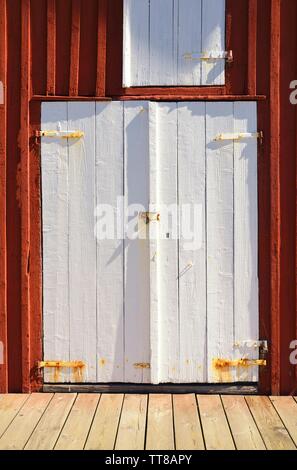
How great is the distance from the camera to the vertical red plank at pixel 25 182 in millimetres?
4238

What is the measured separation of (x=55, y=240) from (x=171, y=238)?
0.84 m

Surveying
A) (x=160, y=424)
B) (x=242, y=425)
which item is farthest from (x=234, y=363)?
(x=160, y=424)

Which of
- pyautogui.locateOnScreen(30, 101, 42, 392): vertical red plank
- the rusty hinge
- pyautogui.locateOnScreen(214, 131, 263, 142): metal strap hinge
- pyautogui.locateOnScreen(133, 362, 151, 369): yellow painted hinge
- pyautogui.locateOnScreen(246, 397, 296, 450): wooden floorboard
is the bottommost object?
pyautogui.locateOnScreen(246, 397, 296, 450): wooden floorboard

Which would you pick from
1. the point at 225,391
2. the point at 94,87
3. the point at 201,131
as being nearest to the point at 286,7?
the point at 201,131

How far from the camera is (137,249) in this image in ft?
13.9

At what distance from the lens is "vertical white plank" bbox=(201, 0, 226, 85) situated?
4207 mm

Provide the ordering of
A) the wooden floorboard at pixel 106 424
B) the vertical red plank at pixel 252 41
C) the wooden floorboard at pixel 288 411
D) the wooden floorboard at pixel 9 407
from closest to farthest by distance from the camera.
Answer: the wooden floorboard at pixel 106 424 → the wooden floorboard at pixel 288 411 → the wooden floorboard at pixel 9 407 → the vertical red plank at pixel 252 41

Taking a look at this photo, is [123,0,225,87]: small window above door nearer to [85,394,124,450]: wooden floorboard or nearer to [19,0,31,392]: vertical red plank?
[19,0,31,392]: vertical red plank

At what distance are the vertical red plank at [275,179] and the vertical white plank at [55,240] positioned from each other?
149 cm

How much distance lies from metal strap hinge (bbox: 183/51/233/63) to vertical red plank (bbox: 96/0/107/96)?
23.3 inches

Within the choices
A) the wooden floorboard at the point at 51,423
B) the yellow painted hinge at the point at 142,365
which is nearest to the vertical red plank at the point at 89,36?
the yellow painted hinge at the point at 142,365

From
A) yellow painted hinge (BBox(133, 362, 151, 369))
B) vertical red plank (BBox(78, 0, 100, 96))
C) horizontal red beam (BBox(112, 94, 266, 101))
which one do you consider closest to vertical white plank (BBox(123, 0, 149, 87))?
horizontal red beam (BBox(112, 94, 266, 101))

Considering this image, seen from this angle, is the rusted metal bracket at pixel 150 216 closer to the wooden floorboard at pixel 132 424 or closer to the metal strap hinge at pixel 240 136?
the metal strap hinge at pixel 240 136

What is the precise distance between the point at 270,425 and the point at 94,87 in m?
2.61
